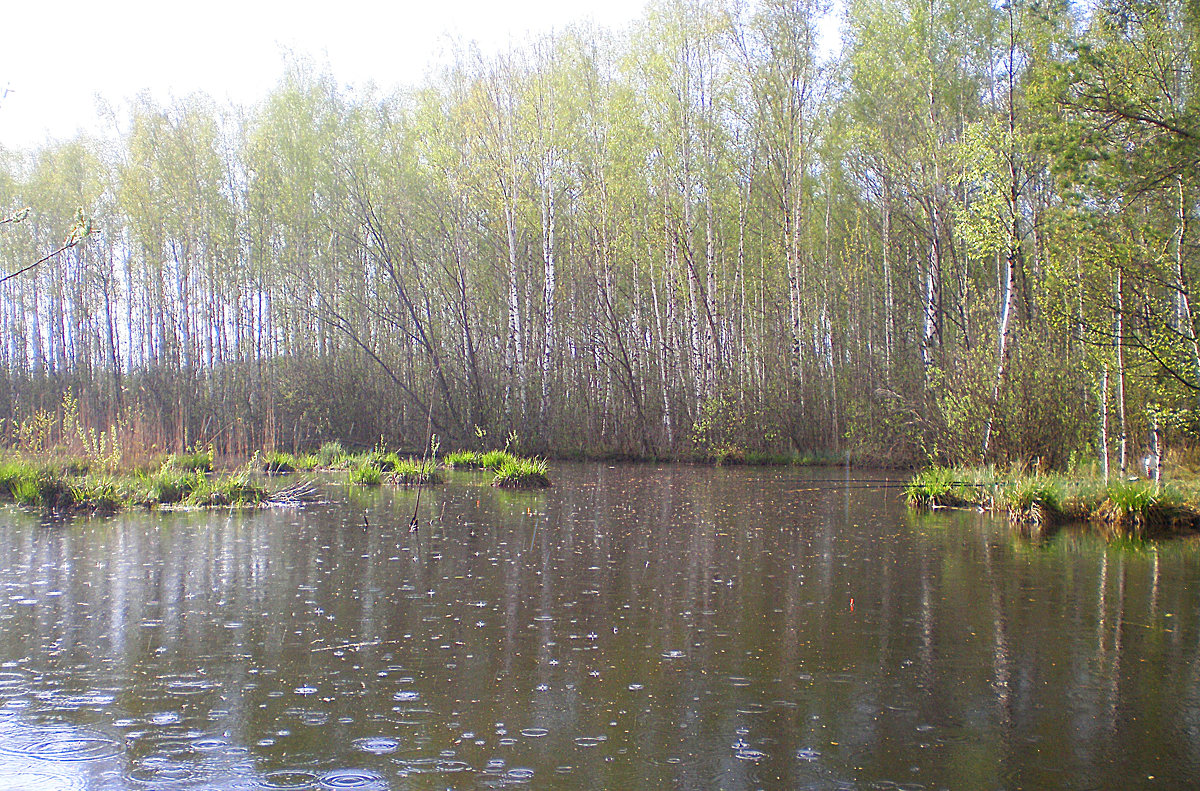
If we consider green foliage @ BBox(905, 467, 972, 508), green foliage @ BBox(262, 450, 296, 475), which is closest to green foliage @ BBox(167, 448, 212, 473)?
green foliage @ BBox(262, 450, 296, 475)

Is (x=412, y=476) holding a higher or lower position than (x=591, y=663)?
higher

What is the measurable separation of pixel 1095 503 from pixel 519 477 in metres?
8.13

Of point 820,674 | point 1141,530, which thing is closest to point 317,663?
point 820,674

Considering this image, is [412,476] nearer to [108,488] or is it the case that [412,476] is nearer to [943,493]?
[108,488]

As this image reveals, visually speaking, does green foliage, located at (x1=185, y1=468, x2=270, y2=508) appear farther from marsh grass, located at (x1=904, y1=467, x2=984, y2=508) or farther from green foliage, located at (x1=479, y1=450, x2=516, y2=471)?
marsh grass, located at (x1=904, y1=467, x2=984, y2=508)

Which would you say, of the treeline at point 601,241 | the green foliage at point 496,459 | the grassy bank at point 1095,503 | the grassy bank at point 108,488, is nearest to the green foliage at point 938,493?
the grassy bank at point 1095,503

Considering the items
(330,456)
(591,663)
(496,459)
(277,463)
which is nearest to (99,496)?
(277,463)

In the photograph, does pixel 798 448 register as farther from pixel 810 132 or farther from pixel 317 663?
pixel 317 663

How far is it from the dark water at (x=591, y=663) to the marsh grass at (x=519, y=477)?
5469 millimetres

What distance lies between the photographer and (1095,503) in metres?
10.3

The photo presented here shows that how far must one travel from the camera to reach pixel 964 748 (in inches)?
144

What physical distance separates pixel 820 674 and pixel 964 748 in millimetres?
1034

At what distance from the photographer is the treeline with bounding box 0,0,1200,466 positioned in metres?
19.3

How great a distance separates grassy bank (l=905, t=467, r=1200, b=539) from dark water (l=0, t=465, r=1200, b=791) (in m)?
1.44
